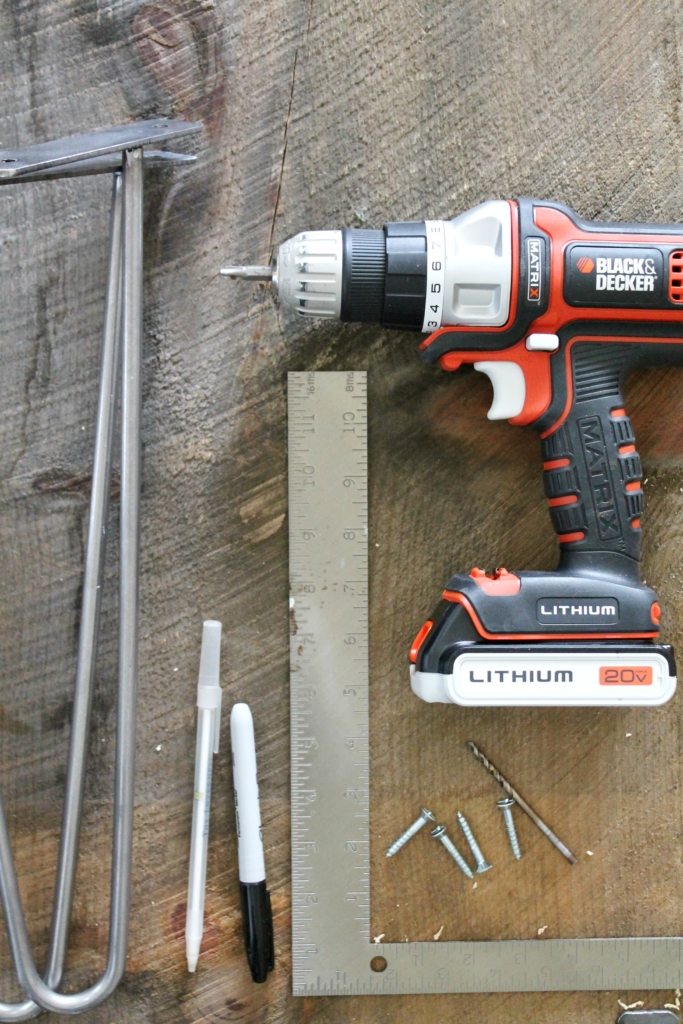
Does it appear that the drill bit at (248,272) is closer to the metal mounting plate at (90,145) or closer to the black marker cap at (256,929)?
the metal mounting plate at (90,145)

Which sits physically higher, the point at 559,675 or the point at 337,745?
the point at 559,675

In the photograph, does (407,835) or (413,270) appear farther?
(407,835)

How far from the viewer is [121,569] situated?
811mm

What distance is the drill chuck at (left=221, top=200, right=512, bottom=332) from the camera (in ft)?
2.58

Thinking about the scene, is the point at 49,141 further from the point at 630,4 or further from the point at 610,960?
the point at 610,960

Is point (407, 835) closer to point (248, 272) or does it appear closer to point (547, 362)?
point (547, 362)

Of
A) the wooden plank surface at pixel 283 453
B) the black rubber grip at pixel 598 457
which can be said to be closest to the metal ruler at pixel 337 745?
the wooden plank surface at pixel 283 453

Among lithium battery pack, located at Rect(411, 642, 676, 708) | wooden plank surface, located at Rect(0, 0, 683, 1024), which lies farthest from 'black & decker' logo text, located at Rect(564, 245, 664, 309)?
lithium battery pack, located at Rect(411, 642, 676, 708)

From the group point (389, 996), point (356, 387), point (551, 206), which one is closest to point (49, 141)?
point (356, 387)

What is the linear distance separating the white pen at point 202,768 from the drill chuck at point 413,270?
399mm

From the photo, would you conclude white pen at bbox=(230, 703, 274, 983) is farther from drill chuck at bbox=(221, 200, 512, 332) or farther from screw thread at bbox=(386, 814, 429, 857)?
drill chuck at bbox=(221, 200, 512, 332)

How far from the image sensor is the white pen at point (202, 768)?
88cm

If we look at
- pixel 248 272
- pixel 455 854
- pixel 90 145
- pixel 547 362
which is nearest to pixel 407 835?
pixel 455 854

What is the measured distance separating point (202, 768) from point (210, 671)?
11 cm
